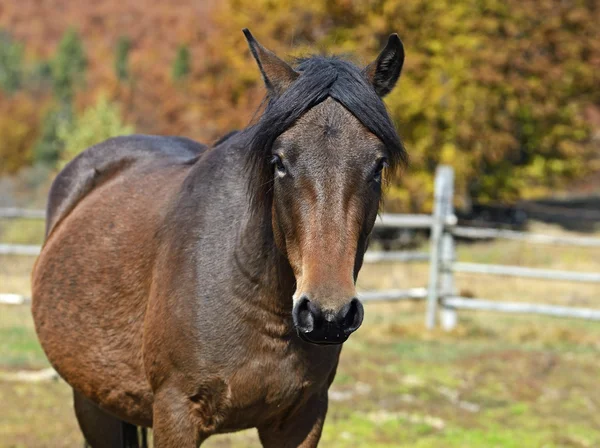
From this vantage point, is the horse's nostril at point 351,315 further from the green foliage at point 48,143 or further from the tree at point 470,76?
the green foliage at point 48,143

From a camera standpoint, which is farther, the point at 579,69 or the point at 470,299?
the point at 579,69

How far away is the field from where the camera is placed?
554 centimetres

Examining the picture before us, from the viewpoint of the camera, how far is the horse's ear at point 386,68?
2742 mm

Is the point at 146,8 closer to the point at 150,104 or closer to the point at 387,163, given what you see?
the point at 150,104

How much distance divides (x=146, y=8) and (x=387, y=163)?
111934 millimetres

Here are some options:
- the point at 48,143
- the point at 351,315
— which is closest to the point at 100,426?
the point at 351,315

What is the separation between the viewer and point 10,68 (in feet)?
242

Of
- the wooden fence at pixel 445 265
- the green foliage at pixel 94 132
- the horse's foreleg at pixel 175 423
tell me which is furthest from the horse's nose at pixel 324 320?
the green foliage at pixel 94 132

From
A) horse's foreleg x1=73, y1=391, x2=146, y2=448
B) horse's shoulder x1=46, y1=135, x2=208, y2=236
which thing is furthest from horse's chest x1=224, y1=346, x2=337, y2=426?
horse's shoulder x1=46, y1=135, x2=208, y2=236

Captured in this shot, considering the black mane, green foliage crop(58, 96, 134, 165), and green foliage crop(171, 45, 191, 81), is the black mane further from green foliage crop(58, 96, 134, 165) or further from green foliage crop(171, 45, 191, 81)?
green foliage crop(171, 45, 191, 81)

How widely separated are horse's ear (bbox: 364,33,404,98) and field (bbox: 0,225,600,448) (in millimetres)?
3139

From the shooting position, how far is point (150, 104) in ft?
136

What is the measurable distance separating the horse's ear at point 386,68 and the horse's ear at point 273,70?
0.88ft

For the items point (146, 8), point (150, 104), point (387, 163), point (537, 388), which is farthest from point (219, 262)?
point (146, 8)
